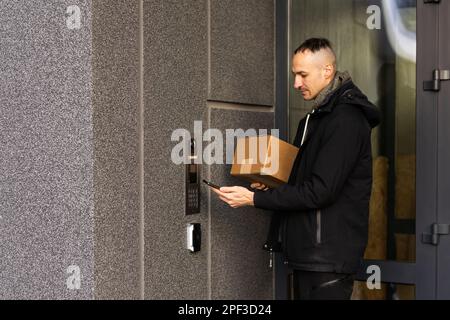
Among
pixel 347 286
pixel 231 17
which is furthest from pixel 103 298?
pixel 231 17

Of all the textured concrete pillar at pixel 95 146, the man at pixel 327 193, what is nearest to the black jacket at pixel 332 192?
the man at pixel 327 193

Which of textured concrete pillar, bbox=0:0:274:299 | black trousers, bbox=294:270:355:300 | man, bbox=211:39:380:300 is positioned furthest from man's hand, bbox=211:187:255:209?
black trousers, bbox=294:270:355:300

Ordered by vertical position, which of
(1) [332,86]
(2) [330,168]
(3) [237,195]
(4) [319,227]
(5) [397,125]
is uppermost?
(1) [332,86]

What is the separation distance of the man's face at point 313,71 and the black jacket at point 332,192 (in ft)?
0.33

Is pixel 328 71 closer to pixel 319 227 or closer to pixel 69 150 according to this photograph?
pixel 319 227

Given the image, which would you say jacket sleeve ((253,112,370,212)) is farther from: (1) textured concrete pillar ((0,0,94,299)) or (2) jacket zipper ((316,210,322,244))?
(1) textured concrete pillar ((0,0,94,299))

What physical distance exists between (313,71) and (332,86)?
0.09 meters

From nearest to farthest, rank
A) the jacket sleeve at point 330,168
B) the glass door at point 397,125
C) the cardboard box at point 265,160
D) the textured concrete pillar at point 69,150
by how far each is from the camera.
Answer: the textured concrete pillar at point 69,150 → the jacket sleeve at point 330,168 → the cardboard box at point 265,160 → the glass door at point 397,125

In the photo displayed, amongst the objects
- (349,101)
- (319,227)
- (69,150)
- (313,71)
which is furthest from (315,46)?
(69,150)

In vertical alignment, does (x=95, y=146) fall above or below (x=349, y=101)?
below

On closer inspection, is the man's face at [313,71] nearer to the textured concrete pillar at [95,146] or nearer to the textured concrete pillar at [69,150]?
the textured concrete pillar at [95,146]

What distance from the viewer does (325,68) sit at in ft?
8.02

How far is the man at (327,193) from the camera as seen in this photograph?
A: 2275mm

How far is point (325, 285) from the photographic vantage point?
7.71ft
